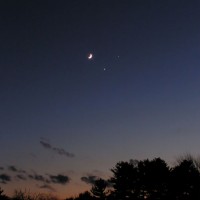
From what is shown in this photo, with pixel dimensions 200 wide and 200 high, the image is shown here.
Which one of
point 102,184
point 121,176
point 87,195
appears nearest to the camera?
point 121,176

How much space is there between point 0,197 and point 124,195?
22.1 m

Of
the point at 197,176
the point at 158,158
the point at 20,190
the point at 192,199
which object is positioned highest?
the point at 20,190

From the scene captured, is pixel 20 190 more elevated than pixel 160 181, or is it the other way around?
pixel 20 190

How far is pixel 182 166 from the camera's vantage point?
2231 inches

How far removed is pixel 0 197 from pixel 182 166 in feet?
105

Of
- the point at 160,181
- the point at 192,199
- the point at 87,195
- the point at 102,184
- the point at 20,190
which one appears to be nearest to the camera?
the point at 192,199

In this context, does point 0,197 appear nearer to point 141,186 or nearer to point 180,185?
point 141,186

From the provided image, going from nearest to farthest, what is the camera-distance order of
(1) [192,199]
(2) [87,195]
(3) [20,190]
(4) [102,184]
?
(1) [192,199], (4) [102,184], (2) [87,195], (3) [20,190]

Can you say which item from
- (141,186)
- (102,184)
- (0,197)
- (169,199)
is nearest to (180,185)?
(169,199)

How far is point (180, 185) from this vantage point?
56562mm

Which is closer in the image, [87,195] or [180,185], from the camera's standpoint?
[180,185]

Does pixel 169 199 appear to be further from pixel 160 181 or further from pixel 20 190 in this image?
pixel 20 190

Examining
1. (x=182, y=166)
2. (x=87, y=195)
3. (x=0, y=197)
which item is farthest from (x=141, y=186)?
(x=0, y=197)

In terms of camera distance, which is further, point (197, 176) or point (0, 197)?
point (0, 197)
